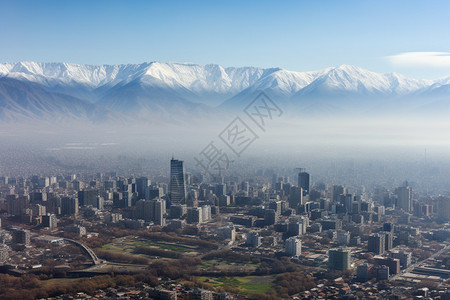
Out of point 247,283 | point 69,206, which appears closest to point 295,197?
point 69,206

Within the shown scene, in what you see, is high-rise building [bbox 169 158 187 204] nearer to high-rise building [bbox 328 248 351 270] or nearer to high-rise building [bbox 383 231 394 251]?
high-rise building [bbox 383 231 394 251]

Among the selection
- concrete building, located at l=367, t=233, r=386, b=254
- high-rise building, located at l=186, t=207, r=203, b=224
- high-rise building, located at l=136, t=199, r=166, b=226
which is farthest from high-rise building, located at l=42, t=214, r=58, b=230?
concrete building, located at l=367, t=233, r=386, b=254

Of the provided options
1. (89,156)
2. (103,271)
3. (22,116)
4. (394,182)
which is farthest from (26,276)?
(22,116)

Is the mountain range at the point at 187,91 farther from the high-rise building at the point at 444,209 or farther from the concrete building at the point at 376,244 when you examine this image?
the concrete building at the point at 376,244

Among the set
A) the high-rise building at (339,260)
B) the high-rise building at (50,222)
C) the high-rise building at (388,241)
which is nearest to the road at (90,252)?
the high-rise building at (50,222)

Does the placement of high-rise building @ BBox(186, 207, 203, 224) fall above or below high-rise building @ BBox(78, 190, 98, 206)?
below

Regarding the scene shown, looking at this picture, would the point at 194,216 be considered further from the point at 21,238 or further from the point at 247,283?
the point at 247,283
